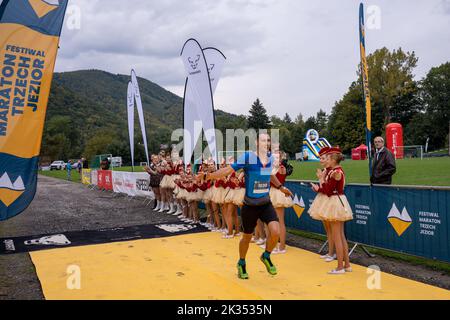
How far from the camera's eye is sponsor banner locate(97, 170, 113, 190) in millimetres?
21808

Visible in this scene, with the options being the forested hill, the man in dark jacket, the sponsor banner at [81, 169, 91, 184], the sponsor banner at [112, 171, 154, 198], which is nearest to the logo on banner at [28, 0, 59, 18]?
the man in dark jacket

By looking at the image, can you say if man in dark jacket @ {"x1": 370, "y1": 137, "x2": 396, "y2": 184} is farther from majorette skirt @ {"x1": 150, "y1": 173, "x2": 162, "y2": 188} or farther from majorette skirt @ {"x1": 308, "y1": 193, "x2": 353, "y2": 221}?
majorette skirt @ {"x1": 150, "y1": 173, "x2": 162, "y2": 188}

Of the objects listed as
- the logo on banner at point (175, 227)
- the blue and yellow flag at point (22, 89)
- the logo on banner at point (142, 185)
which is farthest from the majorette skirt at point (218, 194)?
the logo on banner at point (142, 185)

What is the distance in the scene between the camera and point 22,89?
6102mm

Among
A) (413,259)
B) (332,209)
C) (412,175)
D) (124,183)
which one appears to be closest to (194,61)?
(332,209)

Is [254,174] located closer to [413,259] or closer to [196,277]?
[196,277]

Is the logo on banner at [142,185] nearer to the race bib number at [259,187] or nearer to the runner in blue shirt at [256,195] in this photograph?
the runner in blue shirt at [256,195]

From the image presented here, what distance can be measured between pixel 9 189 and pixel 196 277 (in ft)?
10.8

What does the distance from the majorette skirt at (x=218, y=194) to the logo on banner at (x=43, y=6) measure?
495cm

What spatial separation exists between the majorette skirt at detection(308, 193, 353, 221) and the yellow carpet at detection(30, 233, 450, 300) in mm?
853

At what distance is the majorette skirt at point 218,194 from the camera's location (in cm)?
877

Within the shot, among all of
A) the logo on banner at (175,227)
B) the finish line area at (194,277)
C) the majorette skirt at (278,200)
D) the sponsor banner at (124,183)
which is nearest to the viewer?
the finish line area at (194,277)
